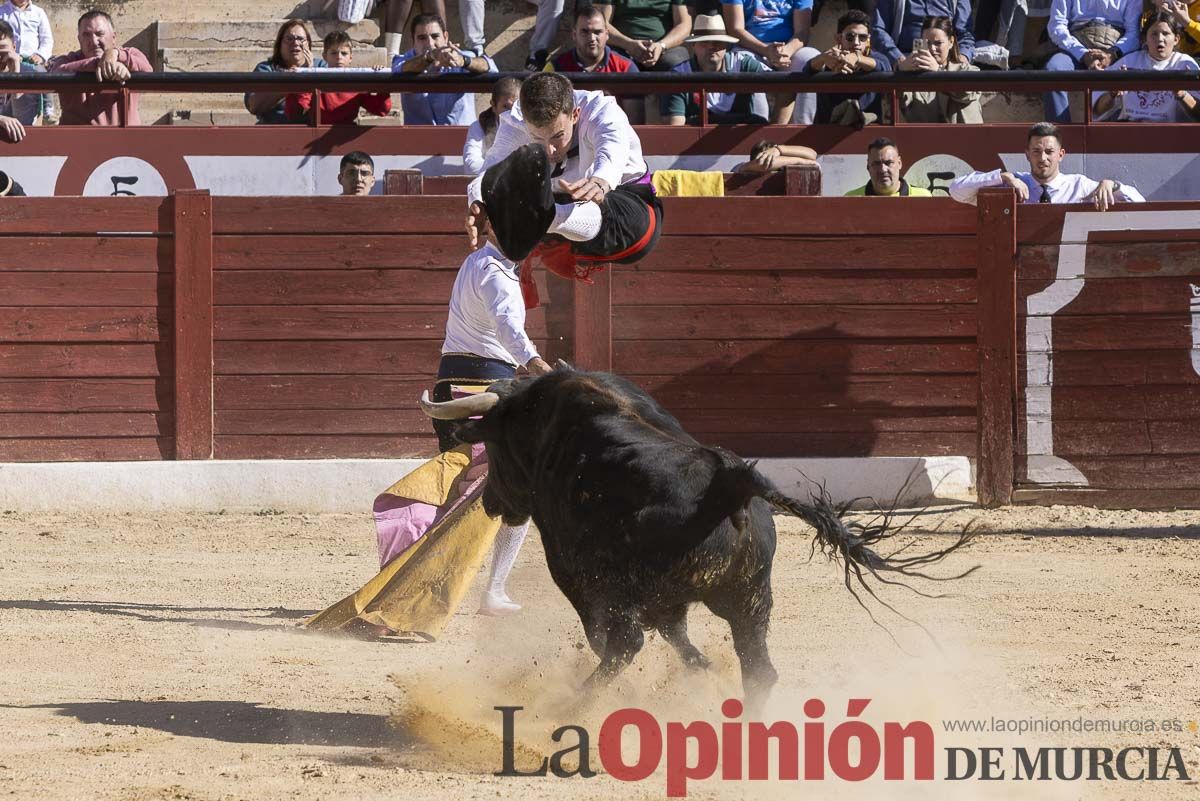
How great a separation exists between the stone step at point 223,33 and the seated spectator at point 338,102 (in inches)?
57.3

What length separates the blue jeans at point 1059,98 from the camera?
8844 millimetres

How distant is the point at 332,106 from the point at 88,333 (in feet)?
5.90

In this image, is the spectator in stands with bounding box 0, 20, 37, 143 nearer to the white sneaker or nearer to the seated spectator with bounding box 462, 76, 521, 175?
the seated spectator with bounding box 462, 76, 521, 175

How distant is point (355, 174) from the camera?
25.2 feet

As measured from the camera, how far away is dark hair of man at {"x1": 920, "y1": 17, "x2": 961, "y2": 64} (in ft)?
28.3

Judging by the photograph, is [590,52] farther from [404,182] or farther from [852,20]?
[852,20]

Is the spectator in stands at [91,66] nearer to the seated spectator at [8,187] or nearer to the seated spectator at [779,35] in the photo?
the seated spectator at [8,187]

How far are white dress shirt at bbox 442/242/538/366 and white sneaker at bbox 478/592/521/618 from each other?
0.77 m

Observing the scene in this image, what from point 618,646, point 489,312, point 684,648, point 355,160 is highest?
point 355,160

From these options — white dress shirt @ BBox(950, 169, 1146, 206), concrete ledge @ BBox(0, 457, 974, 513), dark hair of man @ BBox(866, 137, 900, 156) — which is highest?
dark hair of man @ BBox(866, 137, 900, 156)

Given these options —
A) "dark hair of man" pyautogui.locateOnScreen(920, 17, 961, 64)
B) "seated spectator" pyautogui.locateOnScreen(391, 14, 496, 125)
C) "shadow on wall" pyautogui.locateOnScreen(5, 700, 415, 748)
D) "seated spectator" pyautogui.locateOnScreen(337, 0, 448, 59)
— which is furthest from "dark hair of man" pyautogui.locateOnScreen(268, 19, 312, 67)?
"shadow on wall" pyautogui.locateOnScreen(5, 700, 415, 748)

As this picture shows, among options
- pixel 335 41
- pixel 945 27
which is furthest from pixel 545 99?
pixel 945 27

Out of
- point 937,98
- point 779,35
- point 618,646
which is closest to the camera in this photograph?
point 618,646

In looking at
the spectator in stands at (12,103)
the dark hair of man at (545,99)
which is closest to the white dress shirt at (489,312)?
the dark hair of man at (545,99)
